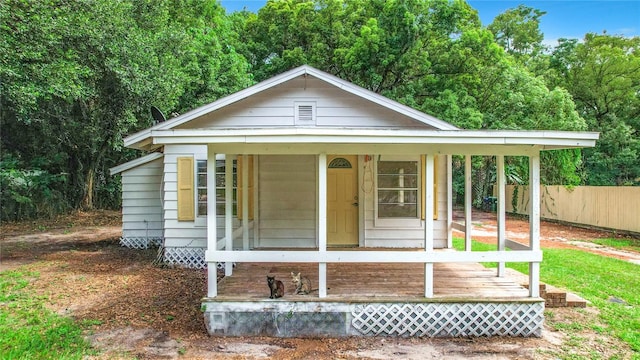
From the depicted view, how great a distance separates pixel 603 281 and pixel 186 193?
8362mm

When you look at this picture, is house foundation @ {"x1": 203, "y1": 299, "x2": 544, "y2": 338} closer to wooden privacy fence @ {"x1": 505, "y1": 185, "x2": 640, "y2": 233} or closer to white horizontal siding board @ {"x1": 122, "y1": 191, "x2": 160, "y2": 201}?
white horizontal siding board @ {"x1": 122, "y1": 191, "x2": 160, "y2": 201}

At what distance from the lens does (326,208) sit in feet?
18.6

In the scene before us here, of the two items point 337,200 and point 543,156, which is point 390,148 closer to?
point 337,200

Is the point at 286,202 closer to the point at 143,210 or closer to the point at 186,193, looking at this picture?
the point at 186,193

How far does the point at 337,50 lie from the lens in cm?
1702

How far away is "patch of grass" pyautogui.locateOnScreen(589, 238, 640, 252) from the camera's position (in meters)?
10.9

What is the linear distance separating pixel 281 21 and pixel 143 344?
58.5 feet

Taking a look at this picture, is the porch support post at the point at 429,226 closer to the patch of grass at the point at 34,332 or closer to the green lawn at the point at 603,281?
the green lawn at the point at 603,281

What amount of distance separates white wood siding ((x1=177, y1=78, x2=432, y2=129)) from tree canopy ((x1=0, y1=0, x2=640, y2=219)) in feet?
12.8

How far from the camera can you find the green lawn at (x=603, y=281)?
5086mm

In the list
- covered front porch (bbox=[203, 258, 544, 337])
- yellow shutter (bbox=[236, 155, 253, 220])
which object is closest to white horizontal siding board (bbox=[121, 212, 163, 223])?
yellow shutter (bbox=[236, 155, 253, 220])

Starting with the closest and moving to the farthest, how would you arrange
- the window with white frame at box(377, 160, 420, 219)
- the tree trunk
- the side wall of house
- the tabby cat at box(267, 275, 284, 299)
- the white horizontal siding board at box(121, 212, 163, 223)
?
the tabby cat at box(267, 275, 284, 299) < the window with white frame at box(377, 160, 420, 219) < the side wall of house < the white horizontal siding board at box(121, 212, 163, 223) < the tree trunk

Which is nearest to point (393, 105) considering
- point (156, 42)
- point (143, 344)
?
point (143, 344)

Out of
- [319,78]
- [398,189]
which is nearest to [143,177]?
[319,78]
